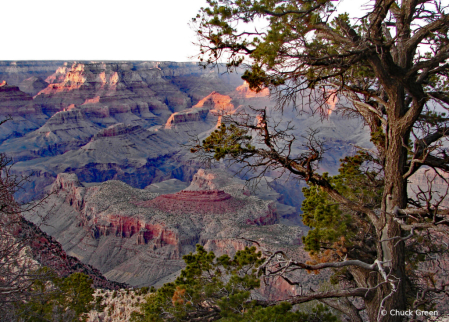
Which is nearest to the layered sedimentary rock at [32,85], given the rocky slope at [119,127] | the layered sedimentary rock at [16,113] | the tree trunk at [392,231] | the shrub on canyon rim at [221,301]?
the rocky slope at [119,127]

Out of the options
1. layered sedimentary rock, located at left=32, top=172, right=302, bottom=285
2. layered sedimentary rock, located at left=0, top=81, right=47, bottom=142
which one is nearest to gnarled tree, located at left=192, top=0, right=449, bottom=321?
layered sedimentary rock, located at left=32, top=172, right=302, bottom=285

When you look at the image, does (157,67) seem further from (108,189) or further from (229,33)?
(229,33)

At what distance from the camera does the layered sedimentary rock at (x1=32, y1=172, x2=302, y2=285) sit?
32.7 meters

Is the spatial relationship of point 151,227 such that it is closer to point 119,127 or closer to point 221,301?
point 221,301

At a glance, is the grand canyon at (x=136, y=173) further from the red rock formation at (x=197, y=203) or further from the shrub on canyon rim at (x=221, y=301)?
the shrub on canyon rim at (x=221, y=301)

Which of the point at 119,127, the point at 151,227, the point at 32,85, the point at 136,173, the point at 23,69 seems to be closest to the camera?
the point at 151,227

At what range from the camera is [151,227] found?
3681cm

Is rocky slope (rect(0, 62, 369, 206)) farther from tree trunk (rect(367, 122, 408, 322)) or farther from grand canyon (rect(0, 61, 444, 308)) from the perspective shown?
tree trunk (rect(367, 122, 408, 322))

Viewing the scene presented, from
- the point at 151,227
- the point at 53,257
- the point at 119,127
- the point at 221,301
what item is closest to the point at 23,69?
the point at 119,127

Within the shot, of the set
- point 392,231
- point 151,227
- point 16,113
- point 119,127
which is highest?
point 392,231

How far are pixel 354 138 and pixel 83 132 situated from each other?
7596 centimetres

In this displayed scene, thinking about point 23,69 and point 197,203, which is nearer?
point 197,203

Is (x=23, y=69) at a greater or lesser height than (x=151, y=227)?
greater

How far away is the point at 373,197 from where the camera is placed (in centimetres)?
960
